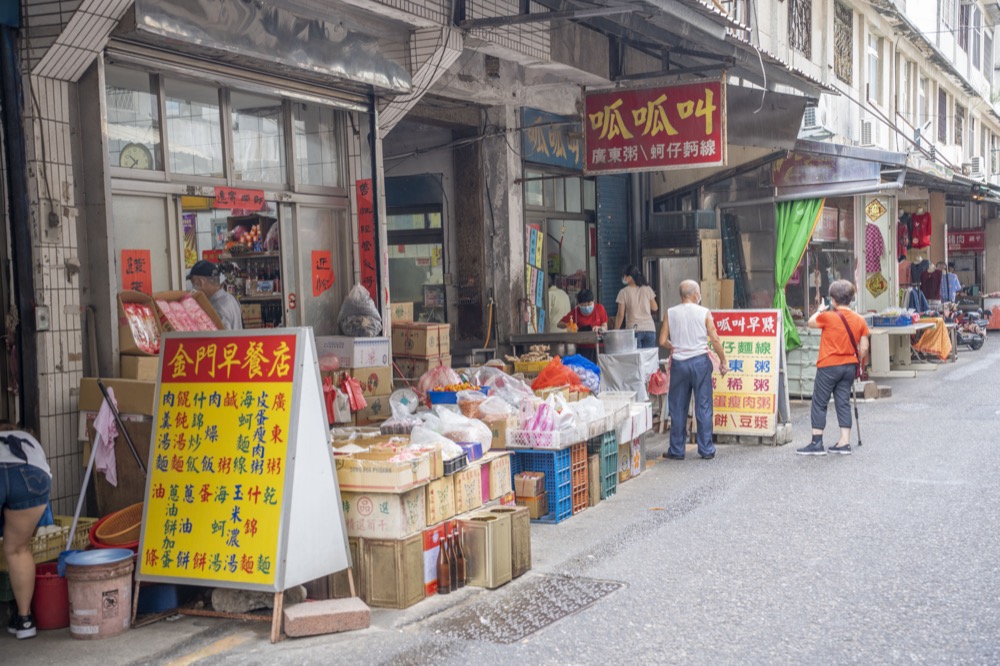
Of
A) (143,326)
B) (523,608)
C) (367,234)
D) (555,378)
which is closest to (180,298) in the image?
(143,326)

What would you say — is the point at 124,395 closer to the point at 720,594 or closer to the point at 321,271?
the point at 321,271

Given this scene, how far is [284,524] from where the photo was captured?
591 cm

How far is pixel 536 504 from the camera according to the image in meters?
8.48

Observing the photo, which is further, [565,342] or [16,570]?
[565,342]

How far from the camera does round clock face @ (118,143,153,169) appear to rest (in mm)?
8305

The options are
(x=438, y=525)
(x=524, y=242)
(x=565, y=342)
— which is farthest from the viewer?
(x=524, y=242)

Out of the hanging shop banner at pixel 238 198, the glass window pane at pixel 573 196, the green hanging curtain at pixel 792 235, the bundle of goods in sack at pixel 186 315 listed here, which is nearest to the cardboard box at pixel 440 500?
the bundle of goods in sack at pixel 186 315

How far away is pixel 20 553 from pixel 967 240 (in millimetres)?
36671

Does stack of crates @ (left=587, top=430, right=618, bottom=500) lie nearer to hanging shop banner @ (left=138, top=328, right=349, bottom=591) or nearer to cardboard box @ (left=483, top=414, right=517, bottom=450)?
cardboard box @ (left=483, top=414, right=517, bottom=450)

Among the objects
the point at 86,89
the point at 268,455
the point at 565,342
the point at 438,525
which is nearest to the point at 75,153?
the point at 86,89

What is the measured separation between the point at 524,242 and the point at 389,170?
8.27 feet

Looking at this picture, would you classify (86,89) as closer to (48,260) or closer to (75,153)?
(75,153)

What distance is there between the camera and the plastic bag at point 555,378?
34.7ft

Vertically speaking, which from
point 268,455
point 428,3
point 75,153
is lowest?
point 268,455
